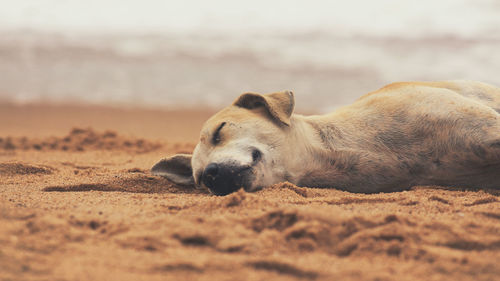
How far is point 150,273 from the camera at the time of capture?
195 centimetres

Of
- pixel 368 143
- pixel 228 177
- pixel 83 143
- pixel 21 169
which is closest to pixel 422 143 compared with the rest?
pixel 368 143

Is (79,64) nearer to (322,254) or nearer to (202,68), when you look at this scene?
(202,68)

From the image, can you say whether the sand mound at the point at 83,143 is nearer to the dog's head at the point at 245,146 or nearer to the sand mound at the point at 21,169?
the sand mound at the point at 21,169

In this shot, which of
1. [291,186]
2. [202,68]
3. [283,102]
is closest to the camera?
[291,186]

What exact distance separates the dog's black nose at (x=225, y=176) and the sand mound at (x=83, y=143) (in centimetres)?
398

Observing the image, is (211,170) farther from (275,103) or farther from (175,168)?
(175,168)

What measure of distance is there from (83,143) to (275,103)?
449cm

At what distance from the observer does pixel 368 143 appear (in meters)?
3.87

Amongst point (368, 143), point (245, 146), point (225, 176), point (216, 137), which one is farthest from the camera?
point (368, 143)

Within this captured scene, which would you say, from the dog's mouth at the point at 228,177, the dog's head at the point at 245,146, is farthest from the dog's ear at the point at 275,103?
the dog's mouth at the point at 228,177

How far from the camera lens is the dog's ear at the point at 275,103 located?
3805 mm

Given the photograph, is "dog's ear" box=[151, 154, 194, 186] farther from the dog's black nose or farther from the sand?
the dog's black nose

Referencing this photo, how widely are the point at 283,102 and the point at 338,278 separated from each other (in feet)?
7.02

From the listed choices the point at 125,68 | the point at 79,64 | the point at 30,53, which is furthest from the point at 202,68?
the point at 30,53
